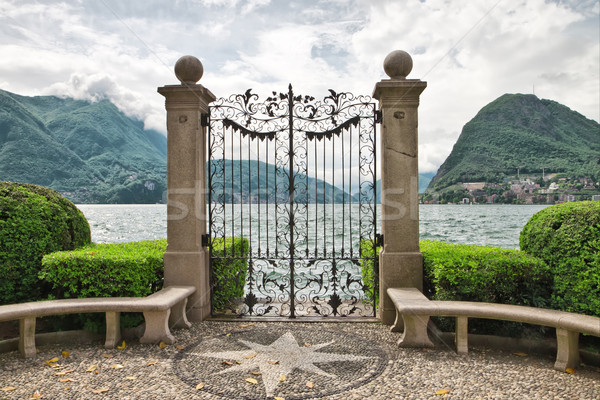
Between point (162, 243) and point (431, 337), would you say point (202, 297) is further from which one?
point (431, 337)

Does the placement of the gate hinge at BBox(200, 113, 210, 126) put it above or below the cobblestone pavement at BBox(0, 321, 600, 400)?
above

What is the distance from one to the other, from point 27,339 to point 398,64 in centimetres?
633

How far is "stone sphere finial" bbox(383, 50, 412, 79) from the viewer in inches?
227

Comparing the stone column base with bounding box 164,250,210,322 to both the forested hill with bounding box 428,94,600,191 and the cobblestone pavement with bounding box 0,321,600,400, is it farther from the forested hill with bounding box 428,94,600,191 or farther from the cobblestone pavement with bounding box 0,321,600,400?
the forested hill with bounding box 428,94,600,191

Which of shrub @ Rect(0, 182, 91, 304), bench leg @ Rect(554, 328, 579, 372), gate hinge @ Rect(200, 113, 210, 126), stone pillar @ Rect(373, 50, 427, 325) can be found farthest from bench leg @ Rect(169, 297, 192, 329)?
bench leg @ Rect(554, 328, 579, 372)

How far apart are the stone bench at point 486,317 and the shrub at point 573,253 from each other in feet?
0.89

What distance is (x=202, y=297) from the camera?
19.8 feet

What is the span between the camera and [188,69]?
234 inches

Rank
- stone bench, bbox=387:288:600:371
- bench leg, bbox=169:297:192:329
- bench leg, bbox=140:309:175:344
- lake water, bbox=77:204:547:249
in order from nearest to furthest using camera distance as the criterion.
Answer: stone bench, bbox=387:288:600:371 < bench leg, bbox=140:309:175:344 < bench leg, bbox=169:297:192:329 < lake water, bbox=77:204:547:249

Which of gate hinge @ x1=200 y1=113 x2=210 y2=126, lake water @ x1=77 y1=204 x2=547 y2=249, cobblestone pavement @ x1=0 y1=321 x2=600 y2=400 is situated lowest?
lake water @ x1=77 y1=204 x2=547 y2=249

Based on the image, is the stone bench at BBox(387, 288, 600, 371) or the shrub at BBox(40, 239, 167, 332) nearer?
the stone bench at BBox(387, 288, 600, 371)

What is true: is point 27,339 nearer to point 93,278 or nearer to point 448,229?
point 93,278

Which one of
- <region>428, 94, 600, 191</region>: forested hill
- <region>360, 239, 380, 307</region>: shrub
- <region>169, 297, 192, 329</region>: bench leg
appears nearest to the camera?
<region>169, 297, 192, 329</region>: bench leg

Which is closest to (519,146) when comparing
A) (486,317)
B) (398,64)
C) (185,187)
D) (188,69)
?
(398,64)
